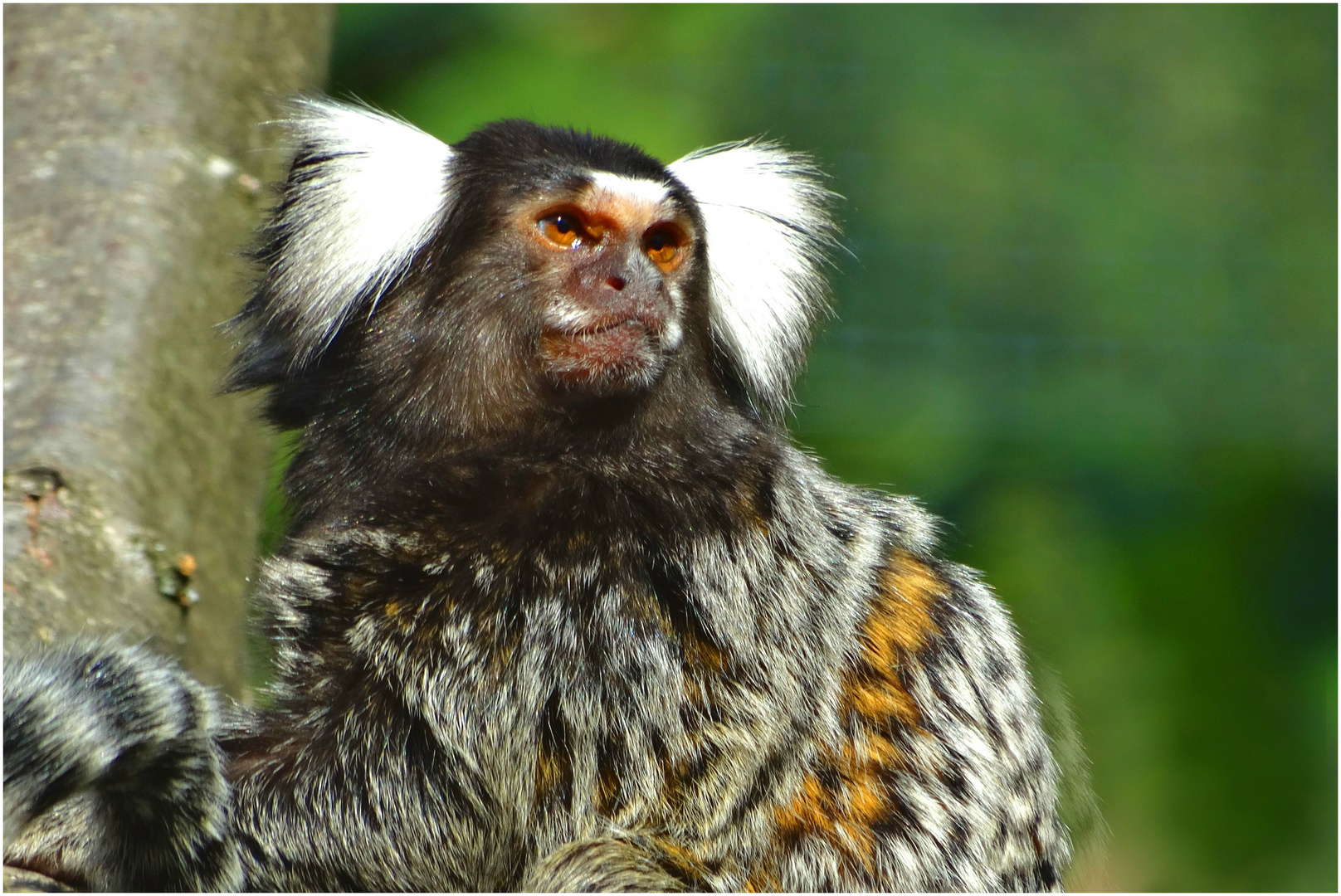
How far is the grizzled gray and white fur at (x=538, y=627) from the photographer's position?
206 centimetres

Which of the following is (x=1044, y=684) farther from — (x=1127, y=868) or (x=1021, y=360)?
(x=1127, y=868)

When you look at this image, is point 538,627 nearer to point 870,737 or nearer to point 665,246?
point 870,737

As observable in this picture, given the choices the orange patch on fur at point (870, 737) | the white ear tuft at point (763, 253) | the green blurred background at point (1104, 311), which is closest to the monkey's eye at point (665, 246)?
the white ear tuft at point (763, 253)

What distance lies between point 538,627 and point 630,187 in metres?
0.79

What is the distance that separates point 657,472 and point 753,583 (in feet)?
0.78

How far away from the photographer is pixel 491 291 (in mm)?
2406

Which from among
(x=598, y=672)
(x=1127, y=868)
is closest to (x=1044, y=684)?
(x=598, y=672)

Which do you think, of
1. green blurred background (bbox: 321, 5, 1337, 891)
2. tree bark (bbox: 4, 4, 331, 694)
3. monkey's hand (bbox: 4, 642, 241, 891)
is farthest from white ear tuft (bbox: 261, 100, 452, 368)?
green blurred background (bbox: 321, 5, 1337, 891)

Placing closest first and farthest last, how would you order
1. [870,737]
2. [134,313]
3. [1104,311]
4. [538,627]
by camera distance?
[538,627]
[870,737]
[134,313]
[1104,311]

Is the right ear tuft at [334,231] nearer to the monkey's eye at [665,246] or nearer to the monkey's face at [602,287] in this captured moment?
the monkey's face at [602,287]

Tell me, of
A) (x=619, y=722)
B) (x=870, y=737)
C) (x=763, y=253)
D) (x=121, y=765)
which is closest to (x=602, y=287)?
(x=763, y=253)

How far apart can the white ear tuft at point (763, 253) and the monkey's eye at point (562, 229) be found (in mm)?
312

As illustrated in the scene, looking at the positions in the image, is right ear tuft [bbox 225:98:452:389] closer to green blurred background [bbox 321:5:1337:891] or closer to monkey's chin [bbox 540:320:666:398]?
monkey's chin [bbox 540:320:666:398]

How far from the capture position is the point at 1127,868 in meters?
6.45
